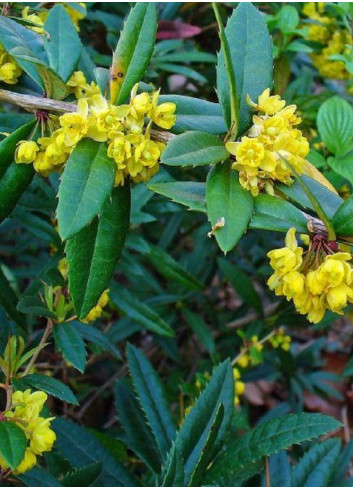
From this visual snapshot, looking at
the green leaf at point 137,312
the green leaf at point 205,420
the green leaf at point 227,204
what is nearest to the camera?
the green leaf at point 227,204

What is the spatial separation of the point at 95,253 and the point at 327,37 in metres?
1.16

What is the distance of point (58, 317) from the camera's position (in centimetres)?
134

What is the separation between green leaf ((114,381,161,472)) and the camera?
59.9 inches

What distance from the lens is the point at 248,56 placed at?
1.15 meters

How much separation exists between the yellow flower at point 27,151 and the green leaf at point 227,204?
308 millimetres

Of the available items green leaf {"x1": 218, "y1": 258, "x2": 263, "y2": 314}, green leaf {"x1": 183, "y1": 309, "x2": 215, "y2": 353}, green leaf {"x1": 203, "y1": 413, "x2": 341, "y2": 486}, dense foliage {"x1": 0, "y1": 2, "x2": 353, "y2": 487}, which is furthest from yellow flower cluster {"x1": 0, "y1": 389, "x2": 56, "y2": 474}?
green leaf {"x1": 218, "y1": 258, "x2": 263, "y2": 314}

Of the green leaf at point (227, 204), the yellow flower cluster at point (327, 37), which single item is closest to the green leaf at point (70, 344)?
Result: the green leaf at point (227, 204)

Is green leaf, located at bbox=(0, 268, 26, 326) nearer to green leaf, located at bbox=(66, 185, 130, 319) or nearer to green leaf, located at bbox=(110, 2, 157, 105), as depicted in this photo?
green leaf, located at bbox=(66, 185, 130, 319)

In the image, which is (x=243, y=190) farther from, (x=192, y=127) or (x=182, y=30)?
(x=182, y=30)

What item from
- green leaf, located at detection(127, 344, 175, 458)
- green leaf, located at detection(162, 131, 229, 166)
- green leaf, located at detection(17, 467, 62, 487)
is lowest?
green leaf, located at detection(127, 344, 175, 458)

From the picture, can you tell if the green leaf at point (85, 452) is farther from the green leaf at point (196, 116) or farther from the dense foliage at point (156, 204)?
the green leaf at point (196, 116)

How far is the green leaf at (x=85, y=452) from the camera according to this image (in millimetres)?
1432

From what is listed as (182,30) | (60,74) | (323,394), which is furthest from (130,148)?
(323,394)

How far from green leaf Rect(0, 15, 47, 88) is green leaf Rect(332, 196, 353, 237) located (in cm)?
57
